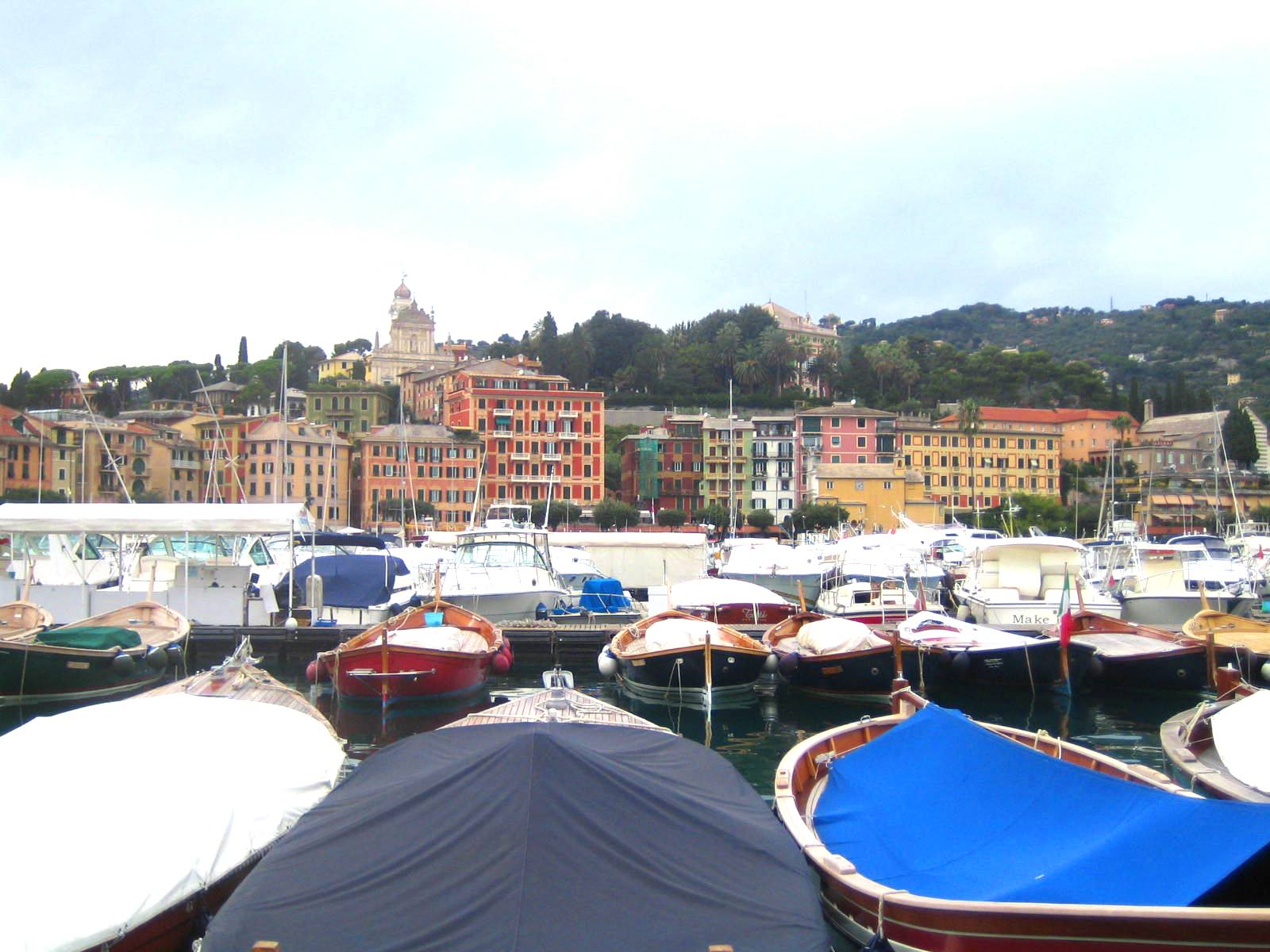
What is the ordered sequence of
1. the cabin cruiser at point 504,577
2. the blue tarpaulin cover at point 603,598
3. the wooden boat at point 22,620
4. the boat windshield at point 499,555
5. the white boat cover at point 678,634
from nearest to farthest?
the white boat cover at point 678,634 < the wooden boat at point 22,620 < the cabin cruiser at point 504,577 < the boat windshield at point 499,555 < the blue tarpaulin cover at point 603,598

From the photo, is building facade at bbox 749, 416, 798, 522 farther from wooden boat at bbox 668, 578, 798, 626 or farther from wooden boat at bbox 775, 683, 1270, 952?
wooden boat at bbox 775, 683, 1270, 952

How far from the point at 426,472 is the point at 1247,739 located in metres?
97.4

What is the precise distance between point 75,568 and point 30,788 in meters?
28.0

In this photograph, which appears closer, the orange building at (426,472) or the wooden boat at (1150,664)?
the wooden boat at (1150,664)

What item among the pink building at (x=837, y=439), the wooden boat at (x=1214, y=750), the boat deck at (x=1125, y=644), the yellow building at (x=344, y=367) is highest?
the yellow building at (x=344, y=367)

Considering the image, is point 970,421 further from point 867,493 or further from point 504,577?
point 504,577

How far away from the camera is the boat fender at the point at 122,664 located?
23.0 metres

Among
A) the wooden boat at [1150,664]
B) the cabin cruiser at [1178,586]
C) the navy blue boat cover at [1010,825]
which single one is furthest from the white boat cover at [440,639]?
the cabin cruiser at [1178,586]

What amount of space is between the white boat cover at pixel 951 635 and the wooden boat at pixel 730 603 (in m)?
6.32

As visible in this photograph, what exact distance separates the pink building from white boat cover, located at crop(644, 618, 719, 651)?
291 feet

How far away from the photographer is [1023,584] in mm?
34750

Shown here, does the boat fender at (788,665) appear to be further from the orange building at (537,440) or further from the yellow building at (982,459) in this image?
the yellow building at (982,459)

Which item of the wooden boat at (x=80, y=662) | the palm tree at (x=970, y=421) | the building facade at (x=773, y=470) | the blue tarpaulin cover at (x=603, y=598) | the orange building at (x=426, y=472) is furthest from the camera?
the building facade at (x=773, y=470)

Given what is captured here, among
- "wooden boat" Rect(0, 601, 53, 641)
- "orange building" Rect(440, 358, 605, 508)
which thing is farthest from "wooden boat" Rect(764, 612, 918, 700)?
"orange building" Rect(440, 358, 605, 508)
